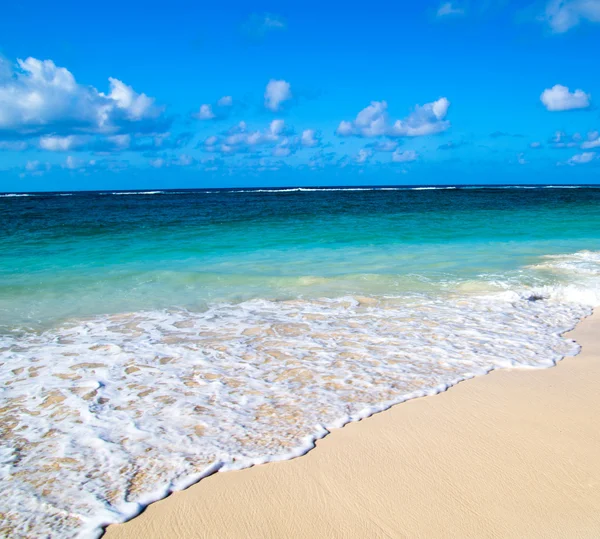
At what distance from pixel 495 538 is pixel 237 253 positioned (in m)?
10.4

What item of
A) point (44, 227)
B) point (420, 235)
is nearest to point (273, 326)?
point (420, 235)

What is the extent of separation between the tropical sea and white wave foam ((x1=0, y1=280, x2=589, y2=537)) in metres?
0.02

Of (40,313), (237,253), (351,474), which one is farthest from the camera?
(237,253)

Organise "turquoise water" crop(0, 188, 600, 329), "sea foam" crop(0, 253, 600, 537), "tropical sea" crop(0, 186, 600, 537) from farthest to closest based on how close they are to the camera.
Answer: "turquoise water" crop(0, 188, 600, 329), "tropical sea" crop(0, 186, 600, 537), "sea foam" crop(0, 253, 600, 537)

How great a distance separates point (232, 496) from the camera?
260 cm

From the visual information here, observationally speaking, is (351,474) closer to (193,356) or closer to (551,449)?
(551,449)

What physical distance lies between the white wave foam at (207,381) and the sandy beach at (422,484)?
0.53ft

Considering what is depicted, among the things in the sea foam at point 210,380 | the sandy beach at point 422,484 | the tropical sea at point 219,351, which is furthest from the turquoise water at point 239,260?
the sandy beach at point 422,484

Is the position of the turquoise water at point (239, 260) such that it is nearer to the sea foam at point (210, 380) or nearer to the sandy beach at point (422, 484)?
the sea foam at point (210, 380)

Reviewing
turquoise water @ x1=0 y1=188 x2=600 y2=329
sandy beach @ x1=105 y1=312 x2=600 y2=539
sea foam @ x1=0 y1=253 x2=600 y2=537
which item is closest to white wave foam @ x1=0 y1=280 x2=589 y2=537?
sea foam @ x1=0 y1=253 x2=600 y2=537

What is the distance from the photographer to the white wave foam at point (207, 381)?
2754 millimetres

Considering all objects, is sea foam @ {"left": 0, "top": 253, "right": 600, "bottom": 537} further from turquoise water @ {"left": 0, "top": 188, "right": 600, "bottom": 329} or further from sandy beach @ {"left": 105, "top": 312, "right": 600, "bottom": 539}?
turquoise water @ {"left": 0, "top": 188, "right": 600, "bottom": 329}

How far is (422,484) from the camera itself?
2.67 m

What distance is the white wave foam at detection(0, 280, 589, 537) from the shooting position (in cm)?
275
